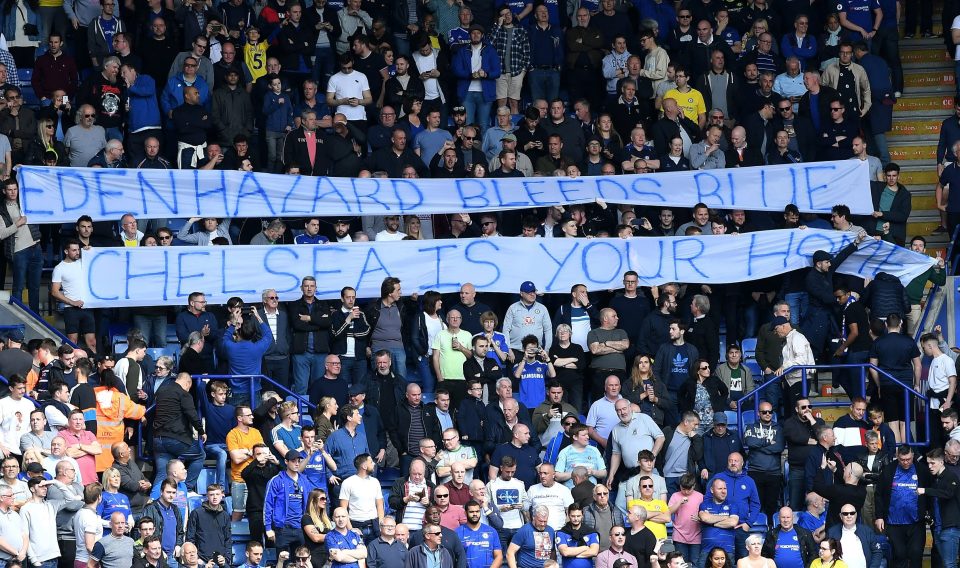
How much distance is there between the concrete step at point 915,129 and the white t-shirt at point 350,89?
7.65 metres

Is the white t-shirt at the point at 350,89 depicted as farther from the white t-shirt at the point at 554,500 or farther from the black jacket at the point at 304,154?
the white t-shirt at the point at 554,500

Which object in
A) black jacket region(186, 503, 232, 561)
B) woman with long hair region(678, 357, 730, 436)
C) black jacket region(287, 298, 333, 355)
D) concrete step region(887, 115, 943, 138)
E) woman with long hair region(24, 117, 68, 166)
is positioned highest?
woman with long hair region(24, 117, 68, 166)

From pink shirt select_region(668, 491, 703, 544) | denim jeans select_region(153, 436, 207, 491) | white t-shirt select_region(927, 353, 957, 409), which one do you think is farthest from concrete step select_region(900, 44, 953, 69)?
denim jeans select_region(153, 436, 207, 491)

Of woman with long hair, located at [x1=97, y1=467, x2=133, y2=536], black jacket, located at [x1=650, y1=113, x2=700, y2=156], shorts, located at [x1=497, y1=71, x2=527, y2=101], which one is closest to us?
woman with long hair, located at [x1=97, y1=467, x2=133, y2=536]

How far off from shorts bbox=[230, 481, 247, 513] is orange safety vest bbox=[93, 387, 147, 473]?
1311 millimetres

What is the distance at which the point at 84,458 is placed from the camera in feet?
66.5

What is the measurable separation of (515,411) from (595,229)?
4076 millimetres

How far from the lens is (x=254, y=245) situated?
79.4 feet

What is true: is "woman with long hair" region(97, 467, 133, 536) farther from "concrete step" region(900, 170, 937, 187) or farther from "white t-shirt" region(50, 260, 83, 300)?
"concrete step" region(900, 170, 937, 187)

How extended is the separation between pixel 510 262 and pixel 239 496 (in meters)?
5.22

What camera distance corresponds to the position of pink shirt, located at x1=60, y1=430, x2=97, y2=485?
20234 millimetres

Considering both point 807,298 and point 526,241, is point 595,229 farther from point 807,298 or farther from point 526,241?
point 807,298

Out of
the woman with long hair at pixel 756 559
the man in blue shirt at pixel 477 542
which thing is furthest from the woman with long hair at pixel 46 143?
the woman with long hair at pixel 756 559

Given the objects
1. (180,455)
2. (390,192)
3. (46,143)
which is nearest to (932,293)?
(390,192)
